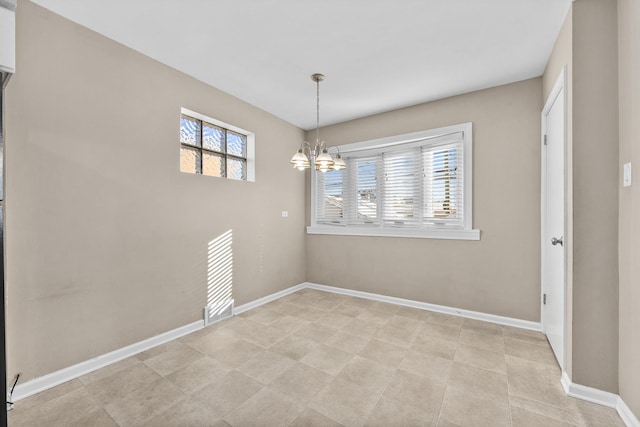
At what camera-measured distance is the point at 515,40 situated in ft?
7.72

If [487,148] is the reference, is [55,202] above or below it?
below

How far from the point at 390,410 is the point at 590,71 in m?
2.67

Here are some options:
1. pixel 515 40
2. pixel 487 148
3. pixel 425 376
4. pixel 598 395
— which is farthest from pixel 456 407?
pixel 515 40

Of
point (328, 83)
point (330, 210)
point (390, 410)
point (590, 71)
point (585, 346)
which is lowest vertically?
point (390, 410)

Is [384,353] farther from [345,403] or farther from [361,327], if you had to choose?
[345,403]

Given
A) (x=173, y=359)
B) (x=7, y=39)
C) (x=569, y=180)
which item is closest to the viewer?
(x=7, y=39)

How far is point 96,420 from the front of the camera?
5.49 ft

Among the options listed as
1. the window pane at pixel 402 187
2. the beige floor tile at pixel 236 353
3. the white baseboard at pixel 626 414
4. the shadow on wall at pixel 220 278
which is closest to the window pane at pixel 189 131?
the shadow on wall at pixel 220 278

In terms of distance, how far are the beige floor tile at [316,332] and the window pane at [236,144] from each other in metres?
2.35

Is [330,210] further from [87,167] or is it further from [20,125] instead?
[20,125]

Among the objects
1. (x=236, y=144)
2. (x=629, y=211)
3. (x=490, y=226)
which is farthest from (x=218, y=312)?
(x=629, y=211)

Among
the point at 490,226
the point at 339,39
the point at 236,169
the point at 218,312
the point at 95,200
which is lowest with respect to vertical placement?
the point at 218,312

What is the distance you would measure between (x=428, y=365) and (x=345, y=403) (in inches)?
34.0

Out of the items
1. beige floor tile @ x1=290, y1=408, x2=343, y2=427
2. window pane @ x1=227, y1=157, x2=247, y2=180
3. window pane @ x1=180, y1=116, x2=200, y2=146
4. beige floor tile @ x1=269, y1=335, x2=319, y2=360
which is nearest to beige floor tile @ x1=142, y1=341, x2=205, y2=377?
beige floor tile @ x1=269, y1=335, x2=319, y2=360
